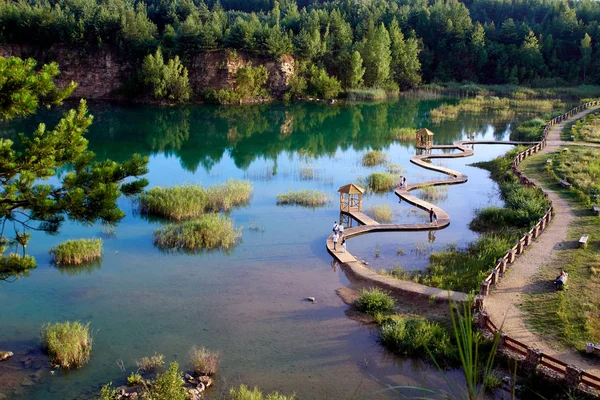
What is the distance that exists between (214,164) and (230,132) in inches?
601

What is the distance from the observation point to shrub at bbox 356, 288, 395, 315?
18.7 m

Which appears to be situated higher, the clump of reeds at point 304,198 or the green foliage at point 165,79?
the green foliage at point 165,79

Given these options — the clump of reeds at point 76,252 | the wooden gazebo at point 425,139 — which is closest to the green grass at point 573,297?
the clump of reeds at point 76,252

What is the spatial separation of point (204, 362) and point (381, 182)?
22.4 m

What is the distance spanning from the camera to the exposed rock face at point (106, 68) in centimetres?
8212

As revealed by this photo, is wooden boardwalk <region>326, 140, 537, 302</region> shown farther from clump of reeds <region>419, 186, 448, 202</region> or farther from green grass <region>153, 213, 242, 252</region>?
green grass <region>153, 213, 242, 252</region>

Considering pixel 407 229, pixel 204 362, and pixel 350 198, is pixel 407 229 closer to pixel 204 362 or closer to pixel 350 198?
pixel 350 198

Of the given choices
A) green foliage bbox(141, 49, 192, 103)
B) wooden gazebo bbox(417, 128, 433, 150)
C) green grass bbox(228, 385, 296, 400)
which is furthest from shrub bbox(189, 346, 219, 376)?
green foliage bbox(141, 49, 192, 103)

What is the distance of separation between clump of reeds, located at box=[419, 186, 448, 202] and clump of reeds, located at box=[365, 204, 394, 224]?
4355 millimetres

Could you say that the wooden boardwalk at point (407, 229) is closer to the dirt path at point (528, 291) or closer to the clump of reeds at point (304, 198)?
the dirt path at point (528, 291)

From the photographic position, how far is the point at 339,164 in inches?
1694

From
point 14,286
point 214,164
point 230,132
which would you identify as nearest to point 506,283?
point 14,286

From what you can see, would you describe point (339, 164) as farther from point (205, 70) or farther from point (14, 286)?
point (205, 70)

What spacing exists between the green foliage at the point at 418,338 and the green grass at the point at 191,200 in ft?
47.6
